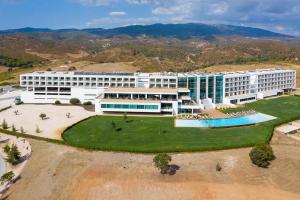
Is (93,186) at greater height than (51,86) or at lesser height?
lesser

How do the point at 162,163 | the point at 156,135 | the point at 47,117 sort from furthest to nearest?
the point at 47,117
the point at 156,135
the point at 162,163

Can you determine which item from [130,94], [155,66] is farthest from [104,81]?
[155,66]

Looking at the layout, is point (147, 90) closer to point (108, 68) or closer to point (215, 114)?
point (215, 114)

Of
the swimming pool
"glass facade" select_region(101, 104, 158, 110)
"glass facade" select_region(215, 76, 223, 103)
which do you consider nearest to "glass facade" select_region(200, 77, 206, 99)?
"glass facade" select_region(215, 76, 223, 103)

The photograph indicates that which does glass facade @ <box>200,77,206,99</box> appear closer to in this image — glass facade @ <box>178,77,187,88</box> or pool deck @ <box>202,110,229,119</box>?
glass facade @ <box>178,77,187,88</box>

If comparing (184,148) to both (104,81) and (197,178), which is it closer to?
(197,178)

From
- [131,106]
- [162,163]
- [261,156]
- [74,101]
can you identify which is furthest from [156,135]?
[74,101]
